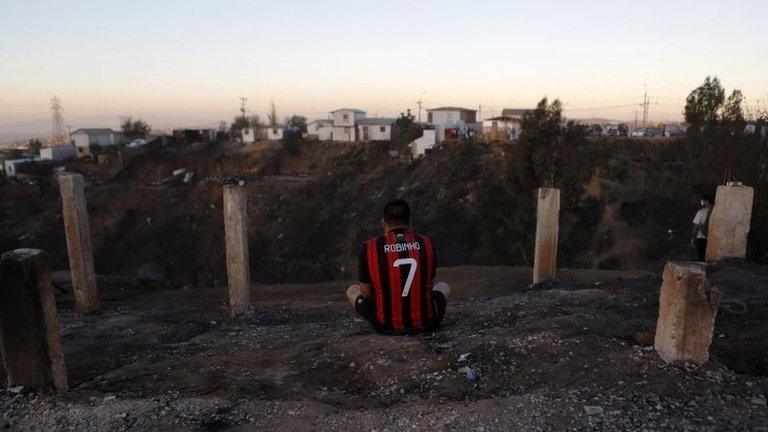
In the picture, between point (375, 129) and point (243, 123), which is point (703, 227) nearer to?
point (375, 129)

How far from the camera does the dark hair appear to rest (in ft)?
16.5

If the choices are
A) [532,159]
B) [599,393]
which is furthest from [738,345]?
[532,159]

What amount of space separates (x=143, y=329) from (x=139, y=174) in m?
49.2

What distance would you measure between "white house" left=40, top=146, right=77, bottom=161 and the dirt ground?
66604 millimetres

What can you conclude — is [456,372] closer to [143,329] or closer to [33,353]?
[33,353]

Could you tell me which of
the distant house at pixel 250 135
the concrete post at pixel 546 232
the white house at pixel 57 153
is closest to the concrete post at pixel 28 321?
the concrete post at pixel 546 232


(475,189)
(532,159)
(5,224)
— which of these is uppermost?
(532,159)

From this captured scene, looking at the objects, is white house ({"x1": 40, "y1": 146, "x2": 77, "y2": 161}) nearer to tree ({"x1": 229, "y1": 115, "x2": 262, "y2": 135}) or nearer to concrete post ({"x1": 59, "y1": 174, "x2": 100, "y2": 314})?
tree ({"x1": 229, "y1": 115, "x2": 262, "y2": 135})

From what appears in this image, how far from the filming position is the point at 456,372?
176 inches

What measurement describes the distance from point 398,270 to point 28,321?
3.23m

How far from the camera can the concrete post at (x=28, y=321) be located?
4.38 m

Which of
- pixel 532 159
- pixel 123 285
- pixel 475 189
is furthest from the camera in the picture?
pixel 475 189

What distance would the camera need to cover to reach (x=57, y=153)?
63.6 meters

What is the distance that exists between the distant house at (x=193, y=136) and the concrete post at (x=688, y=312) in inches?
2422
